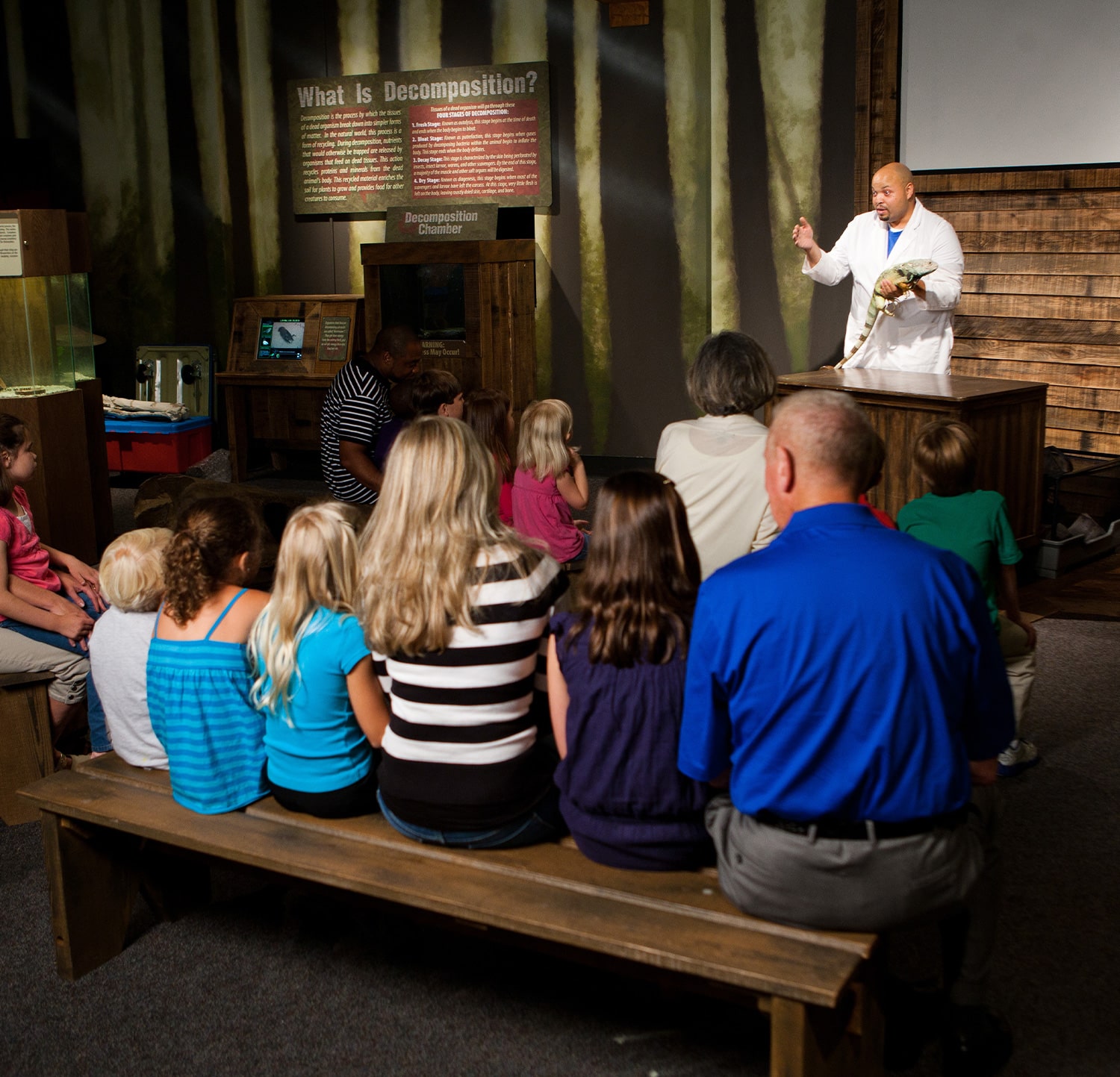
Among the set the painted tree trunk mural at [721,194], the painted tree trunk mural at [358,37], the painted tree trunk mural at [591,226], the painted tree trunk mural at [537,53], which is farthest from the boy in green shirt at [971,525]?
the painted tree trunk mural at [358,37]

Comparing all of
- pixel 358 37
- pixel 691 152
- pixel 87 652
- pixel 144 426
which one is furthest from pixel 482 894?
pixel 358 37

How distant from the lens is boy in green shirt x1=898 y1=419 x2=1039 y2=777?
3.22 metres

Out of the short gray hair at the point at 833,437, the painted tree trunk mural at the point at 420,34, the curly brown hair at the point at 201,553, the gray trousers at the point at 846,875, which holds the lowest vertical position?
the gray trousers at the point at 846,875

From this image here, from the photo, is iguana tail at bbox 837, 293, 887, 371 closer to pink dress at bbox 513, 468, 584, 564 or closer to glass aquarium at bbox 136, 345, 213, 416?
pink dress at bbox 513, 468, 584, 564

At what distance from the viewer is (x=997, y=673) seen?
1903 mm

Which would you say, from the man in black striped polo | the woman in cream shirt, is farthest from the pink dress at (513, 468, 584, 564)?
the woman in cream shirt

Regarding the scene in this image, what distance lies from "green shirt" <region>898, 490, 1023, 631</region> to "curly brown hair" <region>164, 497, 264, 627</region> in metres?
1.81

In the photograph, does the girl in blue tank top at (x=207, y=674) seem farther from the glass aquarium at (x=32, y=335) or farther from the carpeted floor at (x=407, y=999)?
the glass aquarium at (x=32, y=335)

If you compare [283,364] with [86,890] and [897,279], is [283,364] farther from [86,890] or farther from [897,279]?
[86,890]

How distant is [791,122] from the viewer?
7.18 meters

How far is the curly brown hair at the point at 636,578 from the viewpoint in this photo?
6.79 feet

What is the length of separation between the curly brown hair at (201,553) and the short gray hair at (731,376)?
1233mm

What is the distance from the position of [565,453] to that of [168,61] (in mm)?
6363

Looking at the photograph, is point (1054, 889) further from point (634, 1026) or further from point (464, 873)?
point (464, 873)
